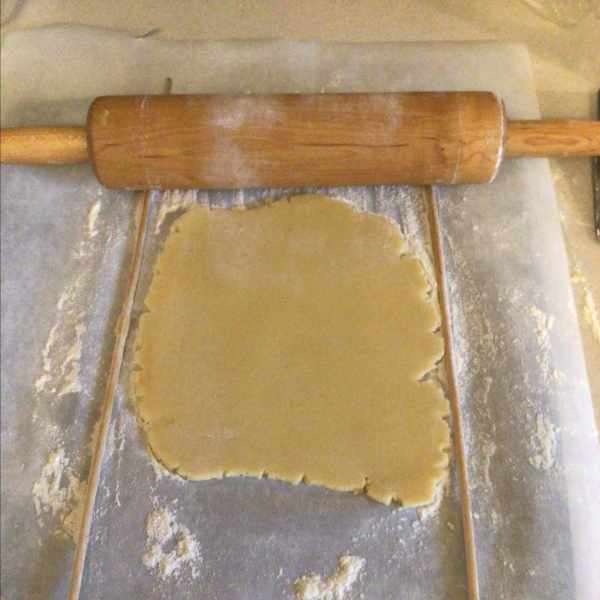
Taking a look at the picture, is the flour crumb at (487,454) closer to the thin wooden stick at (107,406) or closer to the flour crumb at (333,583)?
the flour crumb at (333,583)

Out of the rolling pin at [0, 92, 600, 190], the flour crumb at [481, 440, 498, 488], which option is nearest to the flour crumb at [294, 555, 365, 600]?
the flour crumb at [481, 440, 498, 488]

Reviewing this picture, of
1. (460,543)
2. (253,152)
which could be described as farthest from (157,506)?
(253,152)

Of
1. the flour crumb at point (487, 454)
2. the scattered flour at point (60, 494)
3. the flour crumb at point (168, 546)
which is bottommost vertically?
the flour crumb at point (168, 546)

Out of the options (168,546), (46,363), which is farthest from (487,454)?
(46,363)

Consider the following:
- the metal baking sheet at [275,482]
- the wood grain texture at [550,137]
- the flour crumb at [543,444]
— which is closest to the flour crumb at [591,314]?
the metal baking sheet at [275,482]

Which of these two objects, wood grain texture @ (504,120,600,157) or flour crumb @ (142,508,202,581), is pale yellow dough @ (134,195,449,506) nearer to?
flour crumb @ (142,508,202,581)

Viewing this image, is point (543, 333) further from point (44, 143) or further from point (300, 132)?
point (44, 143)
